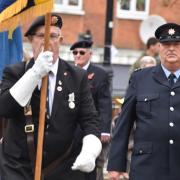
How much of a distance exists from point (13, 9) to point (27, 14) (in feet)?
0.43

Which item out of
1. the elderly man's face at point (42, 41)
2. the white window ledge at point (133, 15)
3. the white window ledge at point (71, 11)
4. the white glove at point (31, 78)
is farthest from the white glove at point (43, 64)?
the white window ledge at point (133, 15)

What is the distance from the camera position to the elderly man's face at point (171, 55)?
6.68m

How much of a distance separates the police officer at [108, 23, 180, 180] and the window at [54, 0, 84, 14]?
978 inches

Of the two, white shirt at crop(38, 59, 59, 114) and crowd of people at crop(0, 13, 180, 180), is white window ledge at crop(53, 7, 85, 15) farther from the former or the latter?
white shirt at crop(38, 59, 59, 114)

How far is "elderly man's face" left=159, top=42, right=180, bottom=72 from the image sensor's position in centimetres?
668

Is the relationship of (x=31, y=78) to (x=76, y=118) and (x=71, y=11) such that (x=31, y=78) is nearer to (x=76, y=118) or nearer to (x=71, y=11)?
(x=76, y=118)

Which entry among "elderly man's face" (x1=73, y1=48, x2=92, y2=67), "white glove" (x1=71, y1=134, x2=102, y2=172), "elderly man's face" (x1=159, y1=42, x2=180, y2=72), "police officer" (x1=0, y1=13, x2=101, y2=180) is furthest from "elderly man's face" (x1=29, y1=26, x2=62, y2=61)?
→ "elderly man's face" (x1=73, y1=48, x2=92, y2=67)

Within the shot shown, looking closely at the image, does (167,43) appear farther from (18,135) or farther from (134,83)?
(18,135)

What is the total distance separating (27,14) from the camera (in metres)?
6.27

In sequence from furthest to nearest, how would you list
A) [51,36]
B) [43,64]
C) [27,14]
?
[51,36] → [27,14] → [43,64]

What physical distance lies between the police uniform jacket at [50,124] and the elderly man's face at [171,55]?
0.77 m

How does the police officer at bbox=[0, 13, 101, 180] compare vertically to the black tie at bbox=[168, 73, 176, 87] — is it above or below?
below

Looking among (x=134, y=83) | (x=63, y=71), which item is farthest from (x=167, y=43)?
(x=63, y=71)

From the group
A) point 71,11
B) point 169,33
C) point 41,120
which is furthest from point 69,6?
point 41,120
